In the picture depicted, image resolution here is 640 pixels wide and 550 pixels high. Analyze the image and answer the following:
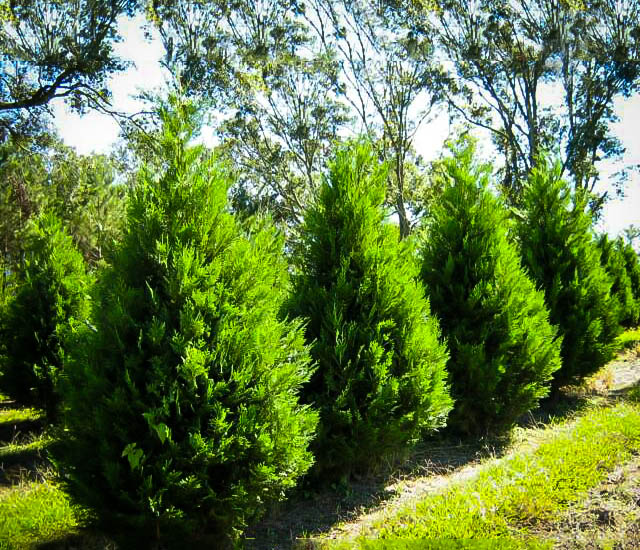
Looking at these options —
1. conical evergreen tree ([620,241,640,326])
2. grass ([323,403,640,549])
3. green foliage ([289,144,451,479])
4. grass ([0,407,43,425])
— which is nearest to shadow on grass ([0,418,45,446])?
grass ([0,407,43,425])

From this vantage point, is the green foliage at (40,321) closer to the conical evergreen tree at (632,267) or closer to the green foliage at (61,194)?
the green foliage at (61,194)

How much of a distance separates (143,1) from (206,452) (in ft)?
40.9

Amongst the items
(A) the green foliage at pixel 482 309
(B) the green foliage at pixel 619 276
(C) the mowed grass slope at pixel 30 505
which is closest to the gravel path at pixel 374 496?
(A) the green foliage at pixel 482 309

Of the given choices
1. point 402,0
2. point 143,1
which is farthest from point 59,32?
point 402,0

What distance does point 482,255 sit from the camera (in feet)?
21.5

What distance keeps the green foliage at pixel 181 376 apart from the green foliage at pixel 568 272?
5.91 metres

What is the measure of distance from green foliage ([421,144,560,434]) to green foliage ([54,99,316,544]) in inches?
117

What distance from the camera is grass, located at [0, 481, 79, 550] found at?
13.7 ft

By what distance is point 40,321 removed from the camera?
8023 millimetres

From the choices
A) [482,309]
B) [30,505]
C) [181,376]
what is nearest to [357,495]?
[181,376]

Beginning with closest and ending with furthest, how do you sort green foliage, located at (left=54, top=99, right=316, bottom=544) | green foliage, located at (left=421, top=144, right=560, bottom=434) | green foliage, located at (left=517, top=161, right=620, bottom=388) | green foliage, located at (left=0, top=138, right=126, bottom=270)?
green foliage, located at (left=54, top=99, right=316, bottom=544) → green foliage, located at (left=421, top=144, right=560, bottom=434) → green foliage, located at (left=517, top=161, right=620, bottom=388) → green foliage, located at (left=0, top=138, right=126, bottom=270)

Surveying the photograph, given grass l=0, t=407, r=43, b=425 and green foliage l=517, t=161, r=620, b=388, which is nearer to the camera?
green foliage l=517, t=161, r=620, b=388

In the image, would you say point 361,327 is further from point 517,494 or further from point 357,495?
point 517,494

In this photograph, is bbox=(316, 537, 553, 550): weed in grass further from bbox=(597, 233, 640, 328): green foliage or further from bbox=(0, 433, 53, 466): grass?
bbox=(597, 233, 640, 328): green foliage
